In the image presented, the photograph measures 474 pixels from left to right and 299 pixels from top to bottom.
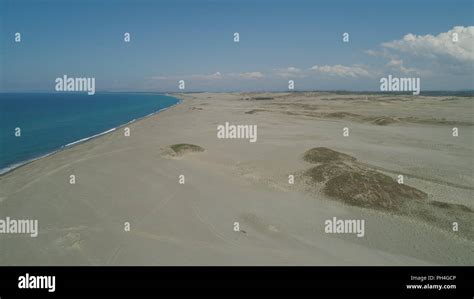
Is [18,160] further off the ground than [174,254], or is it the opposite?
[18,160]

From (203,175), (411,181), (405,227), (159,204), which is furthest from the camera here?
(203,175)

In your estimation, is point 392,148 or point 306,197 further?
point 392,148

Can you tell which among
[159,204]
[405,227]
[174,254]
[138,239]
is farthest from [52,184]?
[405,227]

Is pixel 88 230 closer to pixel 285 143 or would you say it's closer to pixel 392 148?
pixel 285 143

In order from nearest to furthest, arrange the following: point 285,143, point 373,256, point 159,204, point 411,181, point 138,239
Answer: point 373,256 < point 138,239 < point 159,204 < point 411,181 < point 285,143

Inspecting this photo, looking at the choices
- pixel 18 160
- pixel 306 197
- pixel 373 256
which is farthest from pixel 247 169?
pixel 18 160
